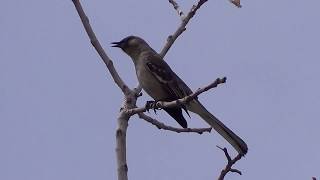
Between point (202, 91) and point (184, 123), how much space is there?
3.59 m

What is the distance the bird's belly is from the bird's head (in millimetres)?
780

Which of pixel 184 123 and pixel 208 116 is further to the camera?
pixel 184 123

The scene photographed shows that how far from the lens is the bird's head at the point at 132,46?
8.54m

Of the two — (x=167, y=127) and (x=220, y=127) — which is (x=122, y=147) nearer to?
(x=167, y=127)

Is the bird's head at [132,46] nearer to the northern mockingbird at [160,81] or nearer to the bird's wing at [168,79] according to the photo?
the northern mockingbird at [160,81]

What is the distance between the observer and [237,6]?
15.3ft

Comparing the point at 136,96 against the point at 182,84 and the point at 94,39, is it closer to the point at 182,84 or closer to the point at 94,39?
the point at 94,39

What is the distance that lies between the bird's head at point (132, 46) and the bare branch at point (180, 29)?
106 inches

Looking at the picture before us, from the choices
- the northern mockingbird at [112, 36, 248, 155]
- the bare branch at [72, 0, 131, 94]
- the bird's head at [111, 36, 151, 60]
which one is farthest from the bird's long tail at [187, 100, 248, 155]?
the bird's head at [111, 36, 151, 60]

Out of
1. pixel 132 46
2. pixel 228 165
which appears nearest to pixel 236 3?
pixel 228 165

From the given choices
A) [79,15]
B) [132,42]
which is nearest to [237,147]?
[79,15]

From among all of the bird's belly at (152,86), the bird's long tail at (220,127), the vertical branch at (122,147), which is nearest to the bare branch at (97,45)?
the vertical branch at (122,147)

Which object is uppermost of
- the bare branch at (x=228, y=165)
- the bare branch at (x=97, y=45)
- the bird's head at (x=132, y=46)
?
the bird's head at (x=132, y=46)

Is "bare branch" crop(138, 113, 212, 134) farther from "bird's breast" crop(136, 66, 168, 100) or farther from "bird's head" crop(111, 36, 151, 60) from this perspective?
"bird's head" crop(111, 36, 151, 60)
